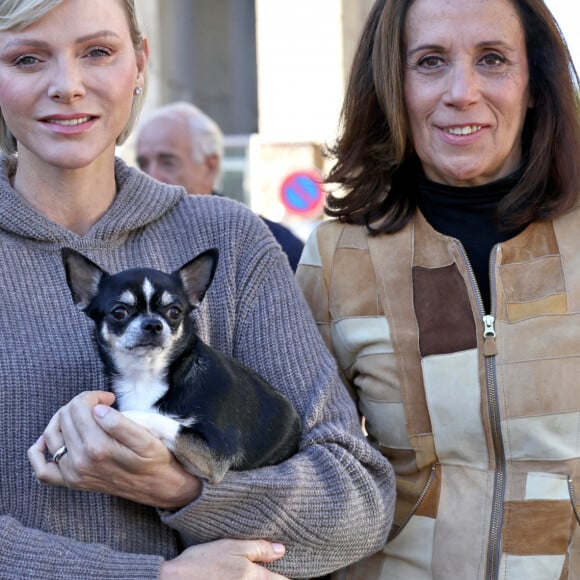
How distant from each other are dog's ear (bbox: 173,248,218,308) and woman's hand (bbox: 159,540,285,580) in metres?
0.66

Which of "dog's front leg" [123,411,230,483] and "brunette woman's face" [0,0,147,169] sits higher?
"brunette woman's face" [0,0,147,169]

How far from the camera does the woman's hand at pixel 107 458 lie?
2291 millimetres

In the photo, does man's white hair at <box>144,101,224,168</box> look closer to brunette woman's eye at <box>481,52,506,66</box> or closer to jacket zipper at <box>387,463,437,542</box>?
brunette woman's eye at <box>481,52,506,66</box>

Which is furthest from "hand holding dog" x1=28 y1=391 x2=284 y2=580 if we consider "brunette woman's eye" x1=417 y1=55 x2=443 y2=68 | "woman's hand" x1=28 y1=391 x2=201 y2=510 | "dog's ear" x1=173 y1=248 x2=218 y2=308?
"brunette woman's eye" x1=417 y1=55 x2=443 y2=68

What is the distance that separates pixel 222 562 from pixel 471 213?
4.30 feet

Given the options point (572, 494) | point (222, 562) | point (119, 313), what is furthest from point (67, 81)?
point (572, 494)

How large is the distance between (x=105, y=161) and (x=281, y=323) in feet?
2.15

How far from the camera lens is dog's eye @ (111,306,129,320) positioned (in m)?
2.69

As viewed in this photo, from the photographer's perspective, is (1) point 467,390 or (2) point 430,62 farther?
(2) point 430,62

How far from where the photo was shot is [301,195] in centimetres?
1256

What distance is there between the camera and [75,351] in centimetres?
265

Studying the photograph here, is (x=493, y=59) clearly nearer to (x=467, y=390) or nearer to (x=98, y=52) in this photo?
(x=467, y=390)

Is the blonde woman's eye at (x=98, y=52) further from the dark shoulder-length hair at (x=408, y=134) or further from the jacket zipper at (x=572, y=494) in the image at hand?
the jacket zipper at (x=572, y=494)

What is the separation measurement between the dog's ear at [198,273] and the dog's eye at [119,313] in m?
0.16
